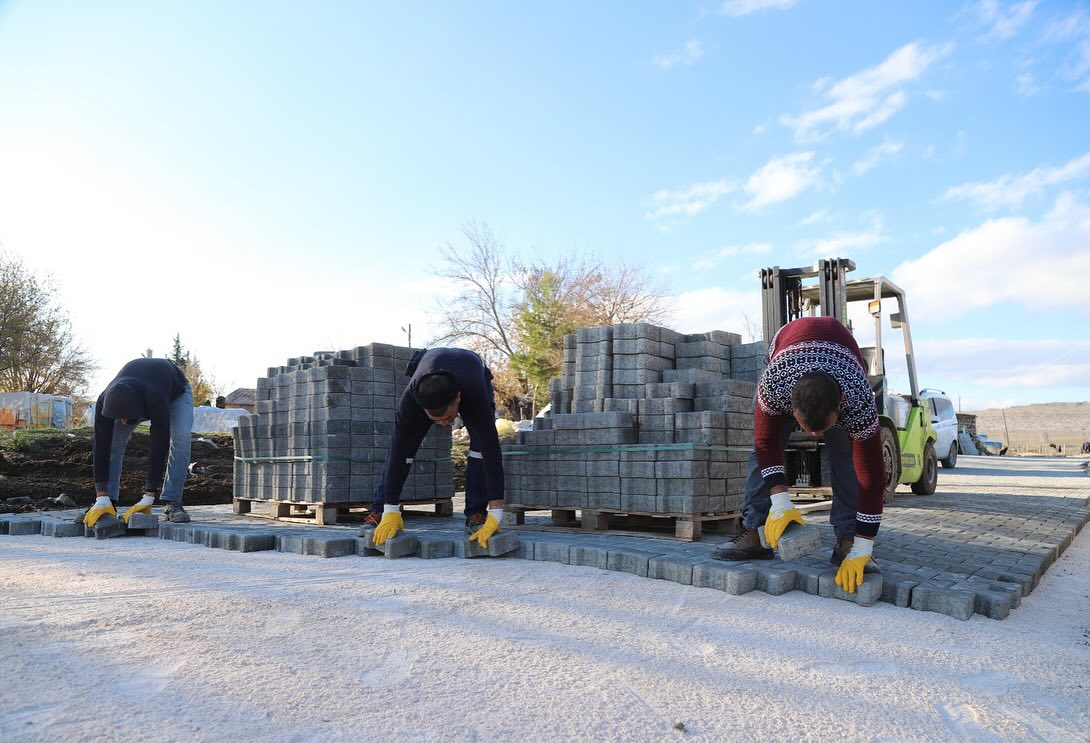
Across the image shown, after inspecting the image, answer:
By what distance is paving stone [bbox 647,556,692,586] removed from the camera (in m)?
4.76

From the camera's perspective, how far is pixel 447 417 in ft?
17.5

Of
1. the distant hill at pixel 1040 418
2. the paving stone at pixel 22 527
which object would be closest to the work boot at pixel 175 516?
the paving stone at pixel 22 527

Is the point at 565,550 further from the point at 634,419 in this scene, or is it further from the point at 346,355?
the point at 346,355

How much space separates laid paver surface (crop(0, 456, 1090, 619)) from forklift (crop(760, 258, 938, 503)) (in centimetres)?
82

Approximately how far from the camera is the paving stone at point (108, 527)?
22.9 ft

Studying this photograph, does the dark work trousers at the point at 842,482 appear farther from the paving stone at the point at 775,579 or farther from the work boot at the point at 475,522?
the work boot at the point at 475,522

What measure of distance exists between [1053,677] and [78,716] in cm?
373

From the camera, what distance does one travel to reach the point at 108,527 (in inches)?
276

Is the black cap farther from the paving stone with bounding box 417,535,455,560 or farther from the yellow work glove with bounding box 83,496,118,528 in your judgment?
the yellow work glove with bounding box 83,496,118,528

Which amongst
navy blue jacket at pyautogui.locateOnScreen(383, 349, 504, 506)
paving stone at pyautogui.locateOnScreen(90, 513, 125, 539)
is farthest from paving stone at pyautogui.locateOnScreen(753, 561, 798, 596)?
paving stone at pyautogui.locateOnScreen(90, 513, 125, 539)

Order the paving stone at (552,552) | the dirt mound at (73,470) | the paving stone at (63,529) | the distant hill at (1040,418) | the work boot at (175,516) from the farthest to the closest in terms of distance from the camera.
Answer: the distant hill at (1040,418), the dirt mound at (73,470), the work boot at (175,516), the paving stone at (63,529), the paving stone at (552,552)

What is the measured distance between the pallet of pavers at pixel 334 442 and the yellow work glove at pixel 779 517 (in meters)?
4.31

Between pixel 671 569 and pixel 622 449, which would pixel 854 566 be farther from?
pixel 622 449

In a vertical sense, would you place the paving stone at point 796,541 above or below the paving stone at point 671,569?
above
